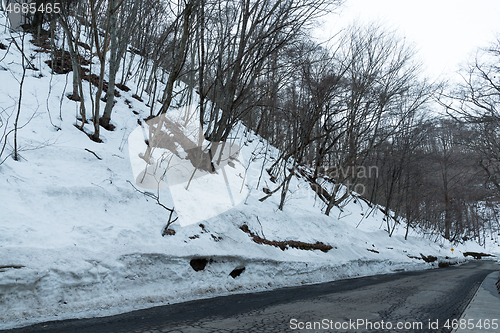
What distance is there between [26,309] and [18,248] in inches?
29.0

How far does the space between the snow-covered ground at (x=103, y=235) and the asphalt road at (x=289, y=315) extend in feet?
1.44

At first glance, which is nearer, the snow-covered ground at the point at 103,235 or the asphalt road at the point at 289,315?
the asphalt road at the point at 289,315

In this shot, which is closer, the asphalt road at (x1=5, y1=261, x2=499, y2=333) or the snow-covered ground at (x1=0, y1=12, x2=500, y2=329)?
the asphalt road at (x1=5, y1=261, x2=499, y2=333)

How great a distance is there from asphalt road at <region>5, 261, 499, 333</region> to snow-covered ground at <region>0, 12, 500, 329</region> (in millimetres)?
440

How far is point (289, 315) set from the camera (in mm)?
4047

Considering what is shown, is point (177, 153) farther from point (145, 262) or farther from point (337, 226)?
point (337, 226)

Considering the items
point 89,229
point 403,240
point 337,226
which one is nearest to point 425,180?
point 403,240

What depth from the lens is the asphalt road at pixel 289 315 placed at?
128 inches

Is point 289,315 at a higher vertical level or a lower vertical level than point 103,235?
lower

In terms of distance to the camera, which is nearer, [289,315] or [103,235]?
[289,315]

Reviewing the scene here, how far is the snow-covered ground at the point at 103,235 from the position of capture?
141 inches

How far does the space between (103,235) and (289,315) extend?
10.3 ft

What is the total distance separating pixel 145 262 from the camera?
4.60 m

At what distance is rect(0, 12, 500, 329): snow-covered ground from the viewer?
11.7 ft
